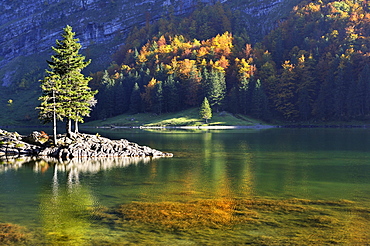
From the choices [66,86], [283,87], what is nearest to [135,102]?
[283,87]

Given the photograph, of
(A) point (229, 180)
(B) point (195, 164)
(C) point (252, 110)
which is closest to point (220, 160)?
(B) point (195, 164)

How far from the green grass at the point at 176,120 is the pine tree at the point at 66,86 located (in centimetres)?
9599

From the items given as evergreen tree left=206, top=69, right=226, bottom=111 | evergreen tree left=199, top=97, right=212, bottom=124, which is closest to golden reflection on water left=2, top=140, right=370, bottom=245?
evergreen tree left=199, top=97, right=212, bottom=124

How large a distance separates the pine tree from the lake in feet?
55.8

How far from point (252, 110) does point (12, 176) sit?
144m

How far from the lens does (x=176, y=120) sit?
540ft

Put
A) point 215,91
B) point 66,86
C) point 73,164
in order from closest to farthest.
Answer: point 73,164 < point 66,86 < point 215,91

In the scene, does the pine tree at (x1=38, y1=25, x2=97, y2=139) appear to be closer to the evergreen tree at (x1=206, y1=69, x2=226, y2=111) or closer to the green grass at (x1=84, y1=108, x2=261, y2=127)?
the green grass at (x1=84, y1=108, x2=261, y2=127)

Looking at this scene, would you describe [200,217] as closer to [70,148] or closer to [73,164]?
[73,164]

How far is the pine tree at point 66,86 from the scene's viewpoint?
62344mm

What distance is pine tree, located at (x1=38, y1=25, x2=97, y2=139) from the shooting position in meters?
62.3

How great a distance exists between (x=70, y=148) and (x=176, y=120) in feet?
356

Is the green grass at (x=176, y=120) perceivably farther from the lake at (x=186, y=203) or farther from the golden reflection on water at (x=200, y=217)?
the golden reflection on water at (x=200, y=217)

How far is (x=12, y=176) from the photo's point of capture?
39.5 metres
